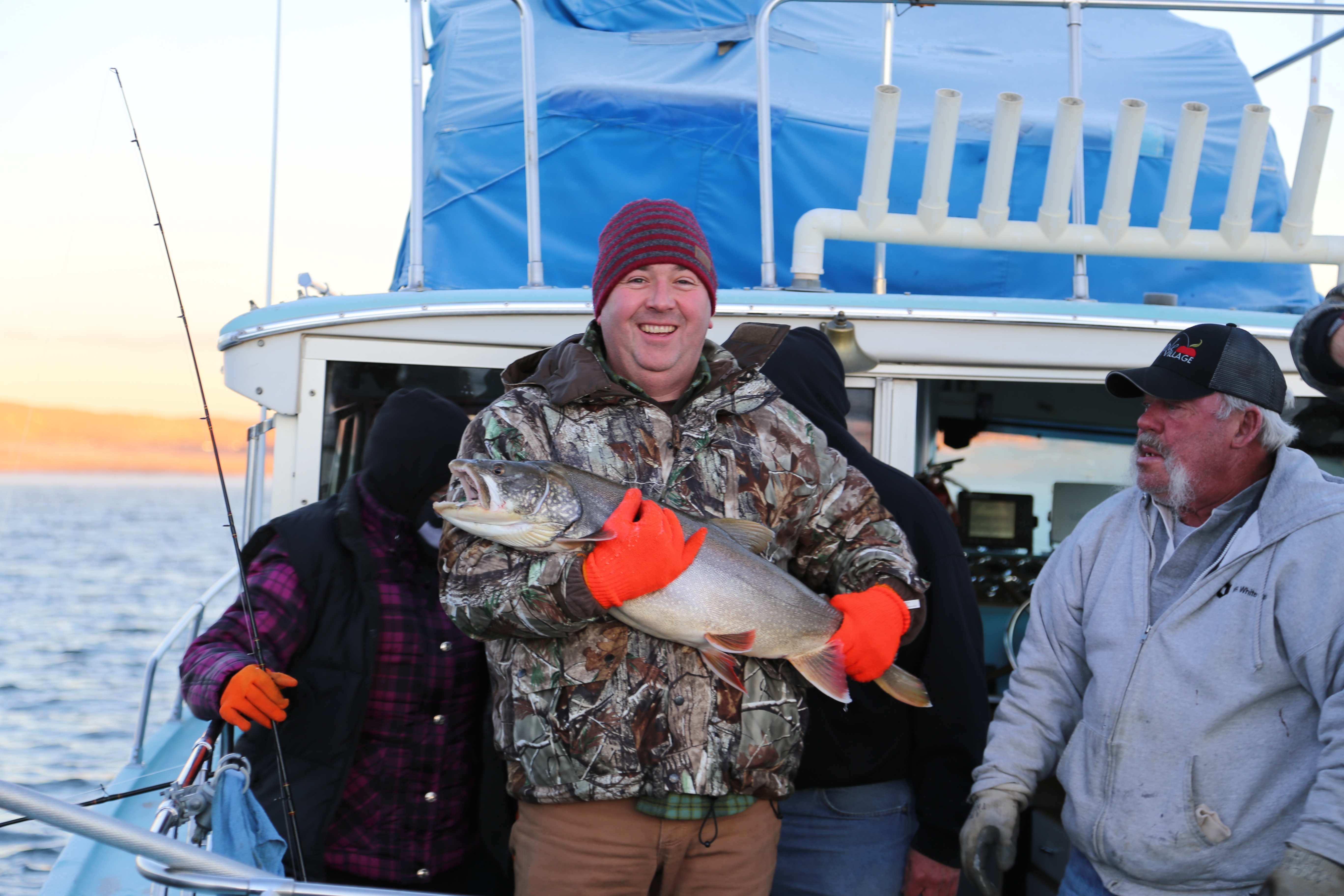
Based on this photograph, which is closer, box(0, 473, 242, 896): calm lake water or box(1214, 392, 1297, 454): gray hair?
box(1214, 392, 1297, 454): gray hair

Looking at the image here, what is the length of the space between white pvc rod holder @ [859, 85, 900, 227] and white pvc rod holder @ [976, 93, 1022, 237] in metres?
0.41

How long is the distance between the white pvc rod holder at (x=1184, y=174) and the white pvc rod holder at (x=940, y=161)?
96cm

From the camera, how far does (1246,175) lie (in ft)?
14.6

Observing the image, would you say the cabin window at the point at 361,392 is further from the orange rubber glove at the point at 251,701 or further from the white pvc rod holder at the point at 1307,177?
the white pvc rod holder at the point at 1307,177

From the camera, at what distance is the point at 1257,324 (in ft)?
14.5

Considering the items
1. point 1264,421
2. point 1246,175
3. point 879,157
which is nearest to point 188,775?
point 1264,421

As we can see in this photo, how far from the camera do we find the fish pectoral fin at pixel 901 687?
2.61m

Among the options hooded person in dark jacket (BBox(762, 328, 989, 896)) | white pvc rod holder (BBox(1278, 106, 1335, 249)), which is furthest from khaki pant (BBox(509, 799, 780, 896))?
white pvc rod holder (BBox(1278, 106, 1335, 249))

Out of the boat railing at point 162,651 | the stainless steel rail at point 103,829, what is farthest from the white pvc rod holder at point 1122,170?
the stainless steel rail at point 103,829

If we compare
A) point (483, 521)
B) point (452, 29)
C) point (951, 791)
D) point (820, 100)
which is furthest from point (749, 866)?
point (452, 29)

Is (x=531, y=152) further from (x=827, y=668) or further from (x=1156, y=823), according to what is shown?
(x=1156, y=823)

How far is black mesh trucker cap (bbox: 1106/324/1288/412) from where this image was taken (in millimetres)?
2746

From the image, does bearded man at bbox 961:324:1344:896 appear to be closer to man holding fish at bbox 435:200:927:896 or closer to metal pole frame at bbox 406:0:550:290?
man holding fish at bbox 435:200:927:896

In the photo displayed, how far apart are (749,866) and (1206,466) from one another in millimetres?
1590
